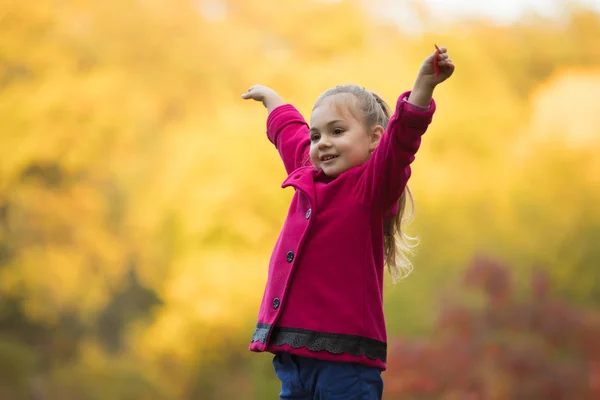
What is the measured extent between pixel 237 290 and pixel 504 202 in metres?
1.88

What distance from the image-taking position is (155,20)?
6082 mm

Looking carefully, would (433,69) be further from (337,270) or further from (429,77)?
(337,270)

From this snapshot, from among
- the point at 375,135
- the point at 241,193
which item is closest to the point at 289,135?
the point at 375,135

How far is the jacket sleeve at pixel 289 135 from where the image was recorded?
213cm

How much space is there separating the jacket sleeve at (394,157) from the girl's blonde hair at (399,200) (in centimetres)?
11

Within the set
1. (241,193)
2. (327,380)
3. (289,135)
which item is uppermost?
(241,193)

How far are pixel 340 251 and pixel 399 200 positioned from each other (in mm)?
222

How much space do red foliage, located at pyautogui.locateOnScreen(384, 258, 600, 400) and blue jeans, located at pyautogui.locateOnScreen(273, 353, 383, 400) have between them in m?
3.82

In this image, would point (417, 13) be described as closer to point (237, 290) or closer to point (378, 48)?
point (378, 48)

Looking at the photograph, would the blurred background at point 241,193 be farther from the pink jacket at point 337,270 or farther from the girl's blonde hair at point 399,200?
the pink jacket at point 337,270

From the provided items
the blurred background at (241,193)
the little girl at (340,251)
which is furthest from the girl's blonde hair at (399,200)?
the blurred background at (241,193)

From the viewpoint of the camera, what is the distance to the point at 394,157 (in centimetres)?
170

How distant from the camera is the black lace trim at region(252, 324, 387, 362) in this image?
68.8 inches

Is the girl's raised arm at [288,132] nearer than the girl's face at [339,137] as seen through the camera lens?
No
